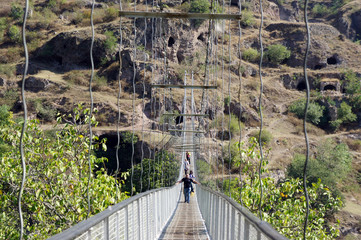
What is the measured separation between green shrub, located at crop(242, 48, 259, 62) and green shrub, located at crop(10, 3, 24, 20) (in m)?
28.4

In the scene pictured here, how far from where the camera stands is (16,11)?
5266 cm

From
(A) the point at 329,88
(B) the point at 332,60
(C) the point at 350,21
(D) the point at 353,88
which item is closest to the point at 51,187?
(D) the point at 353,88

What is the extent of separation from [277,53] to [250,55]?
10.5ft

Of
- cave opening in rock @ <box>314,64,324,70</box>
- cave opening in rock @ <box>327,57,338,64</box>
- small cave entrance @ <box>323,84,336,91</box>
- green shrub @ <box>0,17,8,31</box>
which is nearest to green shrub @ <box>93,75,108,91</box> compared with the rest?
green shrub @ <box>0,17,8,31</box>

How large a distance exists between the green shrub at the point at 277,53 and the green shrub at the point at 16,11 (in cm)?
3128

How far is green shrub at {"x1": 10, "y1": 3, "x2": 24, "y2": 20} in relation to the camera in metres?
52.2

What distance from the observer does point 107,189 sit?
6863 mm

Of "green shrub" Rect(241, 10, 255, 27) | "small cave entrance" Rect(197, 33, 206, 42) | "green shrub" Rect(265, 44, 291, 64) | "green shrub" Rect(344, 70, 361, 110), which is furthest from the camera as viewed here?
"green shrub" Rect(241, 10, 255, 27)

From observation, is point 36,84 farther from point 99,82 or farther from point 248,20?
point 248,20

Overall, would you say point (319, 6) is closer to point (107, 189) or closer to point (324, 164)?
point (324, 164)

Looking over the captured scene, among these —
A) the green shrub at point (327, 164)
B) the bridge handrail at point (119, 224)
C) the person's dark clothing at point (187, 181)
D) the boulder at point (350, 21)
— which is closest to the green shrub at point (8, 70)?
the green shrub at point (327, 164)

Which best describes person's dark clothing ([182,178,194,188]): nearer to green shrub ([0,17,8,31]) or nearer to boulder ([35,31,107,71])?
boulder ([35,31,107,71])

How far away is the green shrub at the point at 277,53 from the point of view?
50.1 m

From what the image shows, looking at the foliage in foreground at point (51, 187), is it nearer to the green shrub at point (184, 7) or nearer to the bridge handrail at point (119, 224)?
the bridge handrail at point (119, 224)
